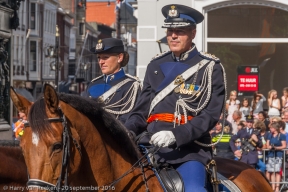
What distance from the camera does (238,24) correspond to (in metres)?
19.6

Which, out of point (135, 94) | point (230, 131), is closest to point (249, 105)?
point (230, 131)

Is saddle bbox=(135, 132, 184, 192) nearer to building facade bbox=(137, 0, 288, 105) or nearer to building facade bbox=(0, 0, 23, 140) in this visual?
building facade bbox=(0, 0, 23, 140)

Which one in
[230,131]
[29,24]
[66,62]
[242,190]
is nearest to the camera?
[242,190]

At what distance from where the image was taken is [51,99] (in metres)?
4.96

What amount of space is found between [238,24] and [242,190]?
523 inches

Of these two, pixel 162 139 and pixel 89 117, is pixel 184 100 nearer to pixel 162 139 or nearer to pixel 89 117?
pixel 162 139

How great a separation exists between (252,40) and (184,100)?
1390 centimetres

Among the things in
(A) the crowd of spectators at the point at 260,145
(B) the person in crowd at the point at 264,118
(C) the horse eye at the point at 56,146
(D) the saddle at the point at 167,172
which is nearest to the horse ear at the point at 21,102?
(C) the horse eye at the point at 56,146

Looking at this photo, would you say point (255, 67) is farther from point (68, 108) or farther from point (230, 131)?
point (68, 108)

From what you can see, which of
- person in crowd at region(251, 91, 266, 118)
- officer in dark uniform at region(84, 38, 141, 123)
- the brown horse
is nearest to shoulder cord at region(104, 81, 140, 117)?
officer in dark uniform at region(84, 38, 141, 123)

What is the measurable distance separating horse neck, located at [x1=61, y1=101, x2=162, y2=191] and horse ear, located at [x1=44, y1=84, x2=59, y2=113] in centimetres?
15

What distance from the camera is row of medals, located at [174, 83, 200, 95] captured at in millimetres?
5996

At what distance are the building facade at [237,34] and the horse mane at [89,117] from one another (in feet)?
41.3

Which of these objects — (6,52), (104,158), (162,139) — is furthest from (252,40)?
(104,158)
